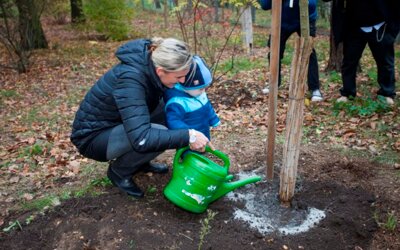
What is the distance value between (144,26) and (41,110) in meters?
10.6

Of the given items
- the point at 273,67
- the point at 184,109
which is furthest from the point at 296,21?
the point at 184,109

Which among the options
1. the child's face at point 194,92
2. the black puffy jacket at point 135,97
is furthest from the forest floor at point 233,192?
the child's face at point 194,92

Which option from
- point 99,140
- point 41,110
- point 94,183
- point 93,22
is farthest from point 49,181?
point 93,22

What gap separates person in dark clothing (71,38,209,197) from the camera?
2.32m

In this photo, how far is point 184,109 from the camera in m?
2.50

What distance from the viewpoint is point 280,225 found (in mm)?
2586

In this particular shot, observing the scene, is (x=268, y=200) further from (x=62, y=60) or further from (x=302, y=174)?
(x=62, y=60)

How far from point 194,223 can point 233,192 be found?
0.51 m

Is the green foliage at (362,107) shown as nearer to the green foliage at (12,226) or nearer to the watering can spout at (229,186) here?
the watering can spout at (229,186)

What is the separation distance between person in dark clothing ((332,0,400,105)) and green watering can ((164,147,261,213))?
2804 millimetres

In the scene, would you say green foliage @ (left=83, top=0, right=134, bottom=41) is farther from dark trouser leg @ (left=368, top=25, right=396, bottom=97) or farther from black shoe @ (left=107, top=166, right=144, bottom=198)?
black shoe @ (left=107, top=166, right=144, bottom=198)

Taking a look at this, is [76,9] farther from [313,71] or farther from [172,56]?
[172,56]

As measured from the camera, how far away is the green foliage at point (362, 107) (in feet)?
14.2

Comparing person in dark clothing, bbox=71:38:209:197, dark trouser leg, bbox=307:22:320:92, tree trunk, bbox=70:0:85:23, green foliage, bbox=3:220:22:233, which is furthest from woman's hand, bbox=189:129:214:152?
tree trunk, bbox=70:0:85:23
